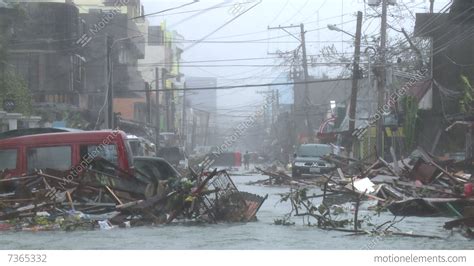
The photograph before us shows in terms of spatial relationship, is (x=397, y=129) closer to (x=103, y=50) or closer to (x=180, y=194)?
(x=103, y=50)

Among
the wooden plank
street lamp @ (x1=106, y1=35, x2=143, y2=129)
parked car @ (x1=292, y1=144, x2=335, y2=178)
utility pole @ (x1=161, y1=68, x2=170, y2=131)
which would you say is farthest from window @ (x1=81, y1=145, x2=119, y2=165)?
parked car @ (x1=292, y1=144, x2=335, y2=178)

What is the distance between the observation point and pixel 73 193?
36.6ft

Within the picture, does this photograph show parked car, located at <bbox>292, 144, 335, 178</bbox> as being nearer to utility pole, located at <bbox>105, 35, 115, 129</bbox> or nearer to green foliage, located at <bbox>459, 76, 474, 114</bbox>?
green foliage, located at <bbox>459, 76, 474, 114</bbox>

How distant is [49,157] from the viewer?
1258cm

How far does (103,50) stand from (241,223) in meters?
12.1

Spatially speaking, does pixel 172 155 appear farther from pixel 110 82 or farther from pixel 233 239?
pixel 233 239

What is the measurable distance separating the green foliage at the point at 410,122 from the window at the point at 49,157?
13.4 m

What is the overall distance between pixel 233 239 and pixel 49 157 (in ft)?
15.8

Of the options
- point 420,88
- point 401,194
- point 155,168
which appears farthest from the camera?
point 420,88

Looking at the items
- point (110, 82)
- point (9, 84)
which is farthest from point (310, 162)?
point (9, 84)

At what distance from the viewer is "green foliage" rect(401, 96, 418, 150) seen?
23.1m

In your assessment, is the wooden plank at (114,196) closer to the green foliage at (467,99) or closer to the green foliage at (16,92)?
the green foliage at (16,92)

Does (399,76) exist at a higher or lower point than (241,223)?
higher
